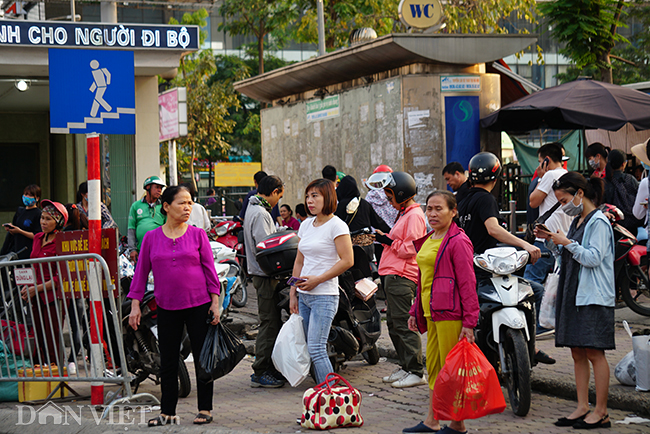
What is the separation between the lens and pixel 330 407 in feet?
Result: 17.3

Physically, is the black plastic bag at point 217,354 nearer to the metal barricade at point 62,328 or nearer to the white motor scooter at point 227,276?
the metal barricade at point 62,328

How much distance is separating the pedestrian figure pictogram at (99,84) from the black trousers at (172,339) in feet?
6.34

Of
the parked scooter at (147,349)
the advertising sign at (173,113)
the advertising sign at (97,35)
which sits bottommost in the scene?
the parked scooter at (147,349)

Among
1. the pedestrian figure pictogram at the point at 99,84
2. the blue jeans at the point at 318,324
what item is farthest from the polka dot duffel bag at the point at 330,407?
the pedestrian figure pictogram at the point at 99,84

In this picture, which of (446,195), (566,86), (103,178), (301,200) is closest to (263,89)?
(301,200)

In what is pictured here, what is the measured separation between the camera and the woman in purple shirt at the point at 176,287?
535cm

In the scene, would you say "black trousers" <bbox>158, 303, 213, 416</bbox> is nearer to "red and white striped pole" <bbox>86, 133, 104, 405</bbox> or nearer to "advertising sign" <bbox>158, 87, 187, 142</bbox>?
"red and white striped pole" <bbox>86, 133, 104, 405</bbox>

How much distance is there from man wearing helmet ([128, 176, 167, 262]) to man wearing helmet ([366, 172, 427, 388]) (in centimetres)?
372

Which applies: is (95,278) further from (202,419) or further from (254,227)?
(254,227)

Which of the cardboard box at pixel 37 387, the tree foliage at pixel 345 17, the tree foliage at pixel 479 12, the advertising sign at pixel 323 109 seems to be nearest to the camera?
the cardboard box at pixel 37 387

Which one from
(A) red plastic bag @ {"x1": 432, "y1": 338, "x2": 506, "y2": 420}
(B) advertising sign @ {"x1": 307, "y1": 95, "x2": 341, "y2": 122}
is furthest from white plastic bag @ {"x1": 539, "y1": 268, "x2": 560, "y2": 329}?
(B) advertising sign @ {"x1": 307, "y1": 95, "x2": 341, "y2": 122}

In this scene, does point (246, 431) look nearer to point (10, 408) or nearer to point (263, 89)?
point (10, 408)

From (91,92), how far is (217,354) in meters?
2.49

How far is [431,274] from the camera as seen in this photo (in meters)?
5.09
